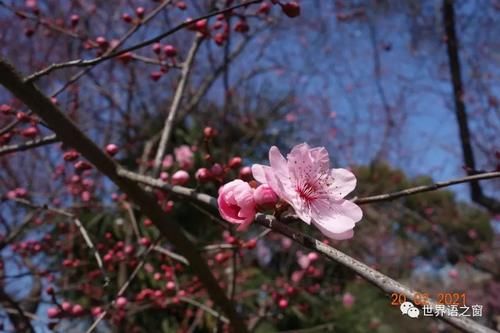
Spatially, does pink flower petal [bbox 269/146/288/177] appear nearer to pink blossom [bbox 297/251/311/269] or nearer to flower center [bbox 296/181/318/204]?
flower center [bbox 296/181/318/204]

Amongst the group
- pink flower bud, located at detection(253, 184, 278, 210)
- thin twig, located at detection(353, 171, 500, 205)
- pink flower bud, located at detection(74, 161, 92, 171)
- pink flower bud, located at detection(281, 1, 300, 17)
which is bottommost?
thin twig, located at detection(353, 171, 500, 205)

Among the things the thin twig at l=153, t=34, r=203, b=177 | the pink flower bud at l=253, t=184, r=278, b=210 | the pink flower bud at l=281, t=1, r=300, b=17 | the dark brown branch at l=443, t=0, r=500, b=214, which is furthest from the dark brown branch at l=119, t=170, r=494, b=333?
the dark brown branch at l=443, t=0, r=500, b=214

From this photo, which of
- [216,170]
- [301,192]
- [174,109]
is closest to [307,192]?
[301,192]

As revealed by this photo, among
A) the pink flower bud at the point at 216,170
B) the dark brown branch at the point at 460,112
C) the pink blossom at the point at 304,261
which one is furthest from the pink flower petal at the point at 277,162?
the dark brown branch at the point at 460,112

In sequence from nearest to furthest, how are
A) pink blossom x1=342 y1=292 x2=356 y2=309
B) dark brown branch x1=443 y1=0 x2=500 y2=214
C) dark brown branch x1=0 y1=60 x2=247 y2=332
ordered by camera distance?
dark brown branch x1=0 y1=60 x2=247 y2=332, dark brown branch x1=443 y1=0 x2=500 y2=214, pink blossom x1=342 y1=292 x2=356 y2=309

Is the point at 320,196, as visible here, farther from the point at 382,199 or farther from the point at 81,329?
the point at 81,329

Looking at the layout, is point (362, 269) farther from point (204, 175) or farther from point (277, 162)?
point (204, 175)

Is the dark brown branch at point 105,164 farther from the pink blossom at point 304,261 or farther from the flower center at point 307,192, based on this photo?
the pink blossom at point 304,261

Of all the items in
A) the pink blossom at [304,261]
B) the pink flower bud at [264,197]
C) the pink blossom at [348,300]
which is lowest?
the pink blossom at [348,300]
